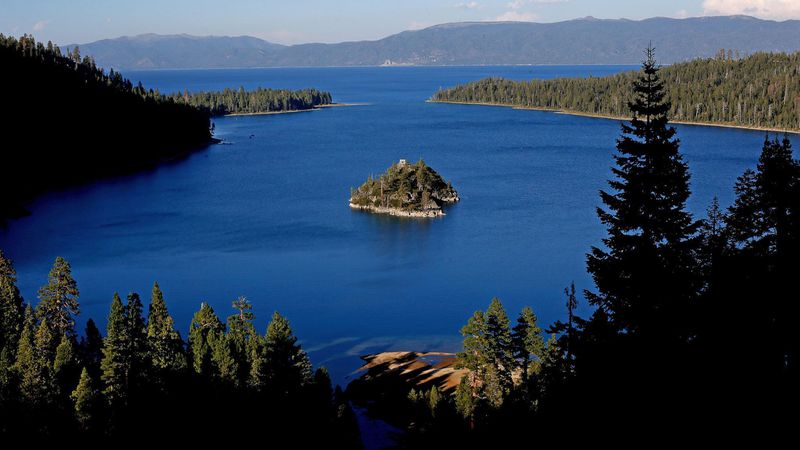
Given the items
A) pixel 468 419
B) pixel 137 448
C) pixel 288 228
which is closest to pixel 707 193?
pixel 288 228

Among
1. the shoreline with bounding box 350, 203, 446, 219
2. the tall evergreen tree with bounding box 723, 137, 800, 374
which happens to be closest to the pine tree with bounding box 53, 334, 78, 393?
the tall evergreen tree with bounding box 723, 137, 800, 374

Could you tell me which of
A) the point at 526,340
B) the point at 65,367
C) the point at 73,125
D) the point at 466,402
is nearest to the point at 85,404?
the point at 65,367

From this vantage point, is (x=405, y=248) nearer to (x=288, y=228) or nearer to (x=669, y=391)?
(x=288, y=228)

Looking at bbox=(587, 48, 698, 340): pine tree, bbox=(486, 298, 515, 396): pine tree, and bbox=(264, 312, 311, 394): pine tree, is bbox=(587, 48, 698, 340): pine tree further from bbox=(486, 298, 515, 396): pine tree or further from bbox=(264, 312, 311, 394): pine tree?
bbox=(264, 312, 311, 394): pine tree

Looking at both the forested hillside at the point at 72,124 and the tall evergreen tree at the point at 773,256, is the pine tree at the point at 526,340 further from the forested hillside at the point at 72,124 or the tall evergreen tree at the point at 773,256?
the forested hillside at the point at 72,124

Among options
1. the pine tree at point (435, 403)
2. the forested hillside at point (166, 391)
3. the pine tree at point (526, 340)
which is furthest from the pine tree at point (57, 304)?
the pine tree at point (526, 340)
